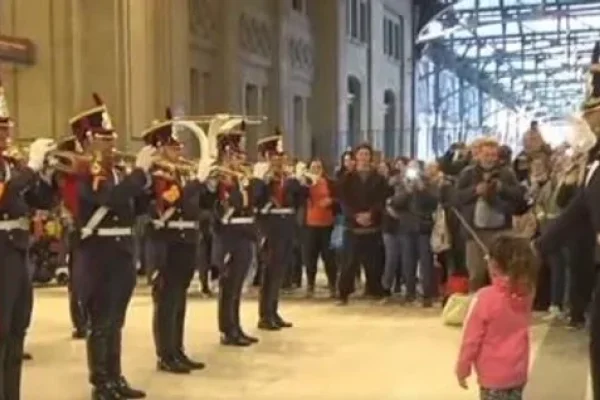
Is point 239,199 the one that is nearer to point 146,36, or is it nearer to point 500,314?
point 500,314

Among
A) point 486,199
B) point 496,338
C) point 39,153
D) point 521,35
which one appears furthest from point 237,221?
point 521,35

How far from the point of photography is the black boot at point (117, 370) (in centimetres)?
667

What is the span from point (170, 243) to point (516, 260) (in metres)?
3.66

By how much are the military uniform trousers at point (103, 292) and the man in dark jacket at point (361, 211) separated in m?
5.37

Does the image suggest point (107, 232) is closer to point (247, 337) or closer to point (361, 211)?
point (247, 337)

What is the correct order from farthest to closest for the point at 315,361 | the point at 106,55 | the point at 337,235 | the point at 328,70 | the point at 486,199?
the point at 328,70 < the point at 106,55 < the point at 337,235 < the point at 486,199 < the point at 315,361

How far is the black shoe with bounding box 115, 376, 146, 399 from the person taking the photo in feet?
22.2

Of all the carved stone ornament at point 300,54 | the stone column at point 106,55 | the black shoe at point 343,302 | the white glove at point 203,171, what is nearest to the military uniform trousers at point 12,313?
the white glove at point 203,171

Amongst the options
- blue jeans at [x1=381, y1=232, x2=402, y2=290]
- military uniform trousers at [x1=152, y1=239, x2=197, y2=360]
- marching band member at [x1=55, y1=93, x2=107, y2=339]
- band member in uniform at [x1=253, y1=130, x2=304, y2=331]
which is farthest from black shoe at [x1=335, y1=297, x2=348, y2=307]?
marching band member at [x1=55, y1=93, x2=107, y2=339]

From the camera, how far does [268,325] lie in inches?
387

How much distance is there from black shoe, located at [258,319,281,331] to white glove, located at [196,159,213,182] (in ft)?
7.22

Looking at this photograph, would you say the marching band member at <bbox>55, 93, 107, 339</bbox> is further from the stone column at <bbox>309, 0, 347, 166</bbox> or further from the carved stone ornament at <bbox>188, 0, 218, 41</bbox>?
the stone column at <bbox>309, 0, 347, 166</bbox>

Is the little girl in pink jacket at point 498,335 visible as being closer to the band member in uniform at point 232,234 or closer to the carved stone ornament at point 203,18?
the band member in uniform at point 232,234

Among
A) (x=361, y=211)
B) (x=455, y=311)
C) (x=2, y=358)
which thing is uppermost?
(x=361, y=211)
